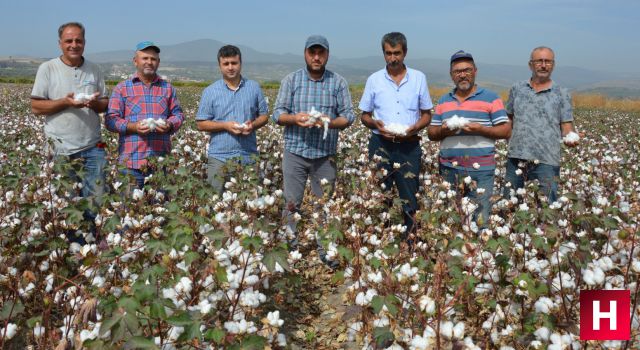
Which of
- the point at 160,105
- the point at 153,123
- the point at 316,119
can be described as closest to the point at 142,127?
the point at 153,123

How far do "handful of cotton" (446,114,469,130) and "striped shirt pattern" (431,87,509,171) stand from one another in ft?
0.53

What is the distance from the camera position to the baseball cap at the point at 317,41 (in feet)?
15.2

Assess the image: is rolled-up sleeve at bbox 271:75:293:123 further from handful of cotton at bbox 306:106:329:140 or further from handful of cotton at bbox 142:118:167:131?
handful of cotton at bbox 142:118:167:131

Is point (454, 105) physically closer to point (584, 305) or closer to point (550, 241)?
point (550, 241)

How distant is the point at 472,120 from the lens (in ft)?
15.5

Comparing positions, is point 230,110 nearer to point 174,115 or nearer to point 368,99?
point 174,115

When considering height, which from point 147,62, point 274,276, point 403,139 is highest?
point 147,62

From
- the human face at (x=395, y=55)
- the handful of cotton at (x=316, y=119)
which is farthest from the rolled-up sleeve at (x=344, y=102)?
the human face at (x=395, y=55)

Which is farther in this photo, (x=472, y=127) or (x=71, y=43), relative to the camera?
(x=71, y=43)

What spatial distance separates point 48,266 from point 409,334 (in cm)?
280

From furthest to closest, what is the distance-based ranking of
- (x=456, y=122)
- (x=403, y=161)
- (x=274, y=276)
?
1. (x=403, y=161)
2. (x=456, y=122)
3. (x=274, y=276)

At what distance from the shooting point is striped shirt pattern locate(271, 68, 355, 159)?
4.89 meters

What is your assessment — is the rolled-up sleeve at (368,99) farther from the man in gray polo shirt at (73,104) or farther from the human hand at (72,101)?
the human hand at (72,101)

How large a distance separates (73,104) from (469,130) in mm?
4027
